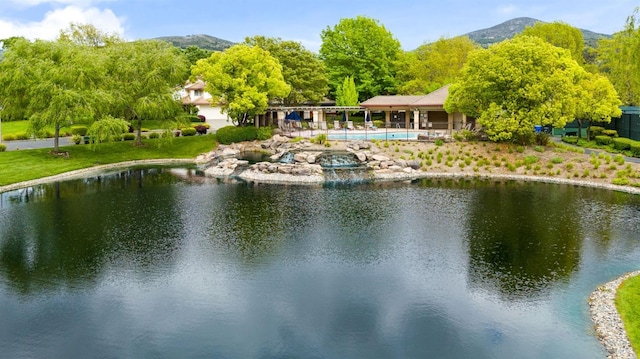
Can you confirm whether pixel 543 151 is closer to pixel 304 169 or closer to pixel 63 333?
pixel 304 169

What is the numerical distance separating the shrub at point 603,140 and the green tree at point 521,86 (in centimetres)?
602

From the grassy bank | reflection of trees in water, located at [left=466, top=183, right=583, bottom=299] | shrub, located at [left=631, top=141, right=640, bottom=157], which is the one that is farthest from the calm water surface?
shrub, located at [left=631, top=141, right=640, bottom=157]

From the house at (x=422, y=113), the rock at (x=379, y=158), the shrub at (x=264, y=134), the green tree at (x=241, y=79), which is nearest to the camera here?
the rock at (x=379, y=158)

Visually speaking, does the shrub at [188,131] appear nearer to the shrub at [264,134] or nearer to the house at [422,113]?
the shrub at [264,134]

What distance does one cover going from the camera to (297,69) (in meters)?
70.1

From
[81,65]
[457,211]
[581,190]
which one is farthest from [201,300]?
[81,65]

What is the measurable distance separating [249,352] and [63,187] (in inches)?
1150

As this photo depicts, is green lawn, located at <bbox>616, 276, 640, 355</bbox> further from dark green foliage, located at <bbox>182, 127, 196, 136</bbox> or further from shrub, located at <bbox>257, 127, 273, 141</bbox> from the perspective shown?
dark green foliage, located at <bbox>182, 127, 196, 136</bbox>

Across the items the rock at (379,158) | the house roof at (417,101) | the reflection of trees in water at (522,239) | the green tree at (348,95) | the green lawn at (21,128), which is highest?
the green tree at (348,95)

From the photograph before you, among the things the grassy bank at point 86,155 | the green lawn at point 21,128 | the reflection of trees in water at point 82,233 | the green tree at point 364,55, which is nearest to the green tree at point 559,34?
the green tree at point 364,55

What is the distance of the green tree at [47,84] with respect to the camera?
43.2 m

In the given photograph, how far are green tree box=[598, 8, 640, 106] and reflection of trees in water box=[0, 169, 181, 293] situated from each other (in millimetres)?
26507

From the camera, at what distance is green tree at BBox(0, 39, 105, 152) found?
43219mm

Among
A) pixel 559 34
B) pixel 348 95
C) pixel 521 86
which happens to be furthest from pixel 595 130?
pixel 348 95
